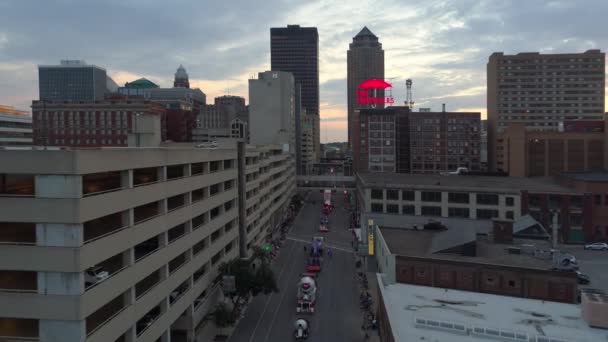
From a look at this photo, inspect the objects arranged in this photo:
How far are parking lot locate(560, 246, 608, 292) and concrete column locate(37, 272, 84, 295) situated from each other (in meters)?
54.9

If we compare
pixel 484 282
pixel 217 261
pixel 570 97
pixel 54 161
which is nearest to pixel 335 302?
pixel 217 261

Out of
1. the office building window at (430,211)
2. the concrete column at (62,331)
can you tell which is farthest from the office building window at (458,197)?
the concrete column at (62,331)

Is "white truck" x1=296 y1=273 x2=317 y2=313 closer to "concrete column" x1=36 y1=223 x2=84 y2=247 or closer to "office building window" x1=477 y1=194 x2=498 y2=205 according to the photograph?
"concrete column" x1=36 y1=223 x2=84 y2=247

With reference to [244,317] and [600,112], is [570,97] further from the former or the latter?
[244,317]

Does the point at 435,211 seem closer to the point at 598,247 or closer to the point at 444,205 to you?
the point at 444,205

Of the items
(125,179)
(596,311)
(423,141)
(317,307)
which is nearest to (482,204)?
(317,307)

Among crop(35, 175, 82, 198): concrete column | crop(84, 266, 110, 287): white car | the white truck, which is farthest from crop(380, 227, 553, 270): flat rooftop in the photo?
crop(35, 175, 82, 198): concrete column

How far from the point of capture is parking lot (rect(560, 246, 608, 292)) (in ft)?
180

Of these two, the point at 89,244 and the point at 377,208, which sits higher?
the point at 89,244

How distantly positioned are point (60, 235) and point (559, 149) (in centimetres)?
12325

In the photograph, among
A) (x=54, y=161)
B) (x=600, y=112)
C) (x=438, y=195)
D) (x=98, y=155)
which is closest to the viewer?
(x=54, y=161)

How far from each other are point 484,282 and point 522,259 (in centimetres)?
683

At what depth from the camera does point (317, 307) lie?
4806cm

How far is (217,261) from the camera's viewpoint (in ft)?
149
